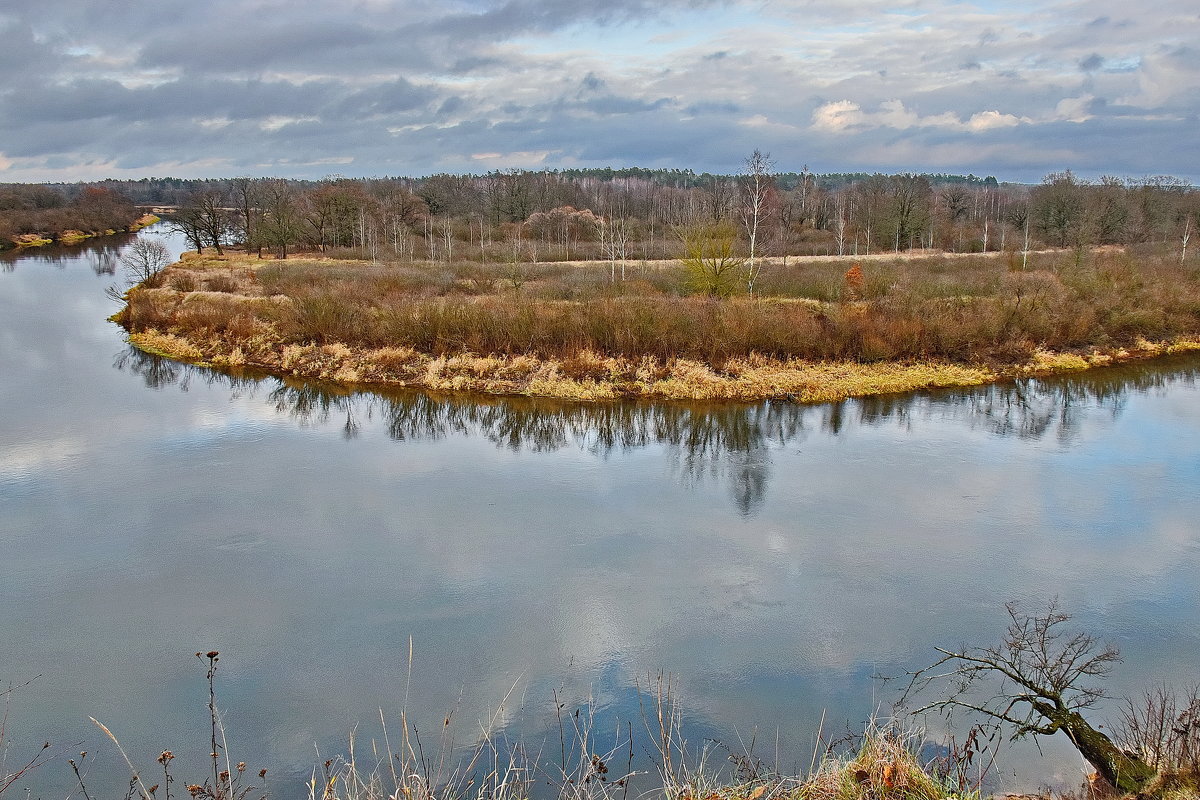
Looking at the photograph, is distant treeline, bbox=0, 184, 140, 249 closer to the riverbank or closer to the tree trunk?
the riverbank

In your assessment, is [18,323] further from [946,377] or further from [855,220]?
[855,220]

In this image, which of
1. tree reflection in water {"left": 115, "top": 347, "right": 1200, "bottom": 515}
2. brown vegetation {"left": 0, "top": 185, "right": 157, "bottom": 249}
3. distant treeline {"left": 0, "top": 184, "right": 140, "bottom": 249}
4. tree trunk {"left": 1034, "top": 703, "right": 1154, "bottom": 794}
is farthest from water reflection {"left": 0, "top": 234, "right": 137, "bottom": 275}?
tree trunk {"left": 1034, "top": 703, "right": 1154, "bottom": 794}

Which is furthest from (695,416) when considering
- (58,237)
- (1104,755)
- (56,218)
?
(56,218)

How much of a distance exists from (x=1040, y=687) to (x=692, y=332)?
60.7 feet

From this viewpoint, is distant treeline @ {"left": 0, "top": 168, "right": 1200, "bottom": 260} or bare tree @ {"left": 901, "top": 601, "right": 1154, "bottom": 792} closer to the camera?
bare tree @ {"left": 901, "top": 601, "right": 1154, "bottom": 792}

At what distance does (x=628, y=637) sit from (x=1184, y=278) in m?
35.6

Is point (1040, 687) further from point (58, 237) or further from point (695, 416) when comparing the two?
point (58, 237)

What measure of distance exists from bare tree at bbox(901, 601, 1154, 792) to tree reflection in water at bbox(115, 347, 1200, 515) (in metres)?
6.52

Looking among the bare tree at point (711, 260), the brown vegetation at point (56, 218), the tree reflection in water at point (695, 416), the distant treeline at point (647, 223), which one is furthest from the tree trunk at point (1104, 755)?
the brown vegetation at point (56, 218)

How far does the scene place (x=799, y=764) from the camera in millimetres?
7758

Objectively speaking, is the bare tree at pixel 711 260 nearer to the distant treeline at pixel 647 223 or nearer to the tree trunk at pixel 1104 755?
the distant treeline at pixel 647 223

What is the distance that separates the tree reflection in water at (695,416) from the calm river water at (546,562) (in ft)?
0.48

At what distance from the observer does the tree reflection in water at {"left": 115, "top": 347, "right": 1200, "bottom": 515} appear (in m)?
18.4

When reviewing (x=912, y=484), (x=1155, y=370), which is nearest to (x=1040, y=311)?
(x=1155, y=370)
